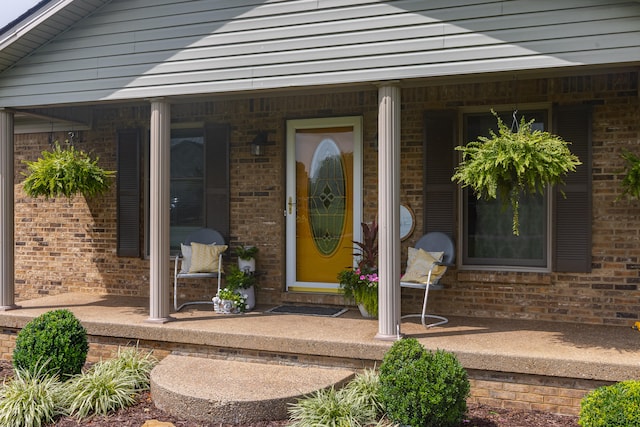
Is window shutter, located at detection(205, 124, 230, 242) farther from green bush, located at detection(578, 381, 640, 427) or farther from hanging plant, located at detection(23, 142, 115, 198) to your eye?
green bush, located at detection(578, 381, 640, 427)

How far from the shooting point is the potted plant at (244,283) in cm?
609

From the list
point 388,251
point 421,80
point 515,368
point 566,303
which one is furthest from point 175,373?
point 566,303

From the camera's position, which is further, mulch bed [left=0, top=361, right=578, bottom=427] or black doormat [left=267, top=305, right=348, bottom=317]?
black doormat [left=267, top=305, right=348, bottom=317]

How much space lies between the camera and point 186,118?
6.95 m

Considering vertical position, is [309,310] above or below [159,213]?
below

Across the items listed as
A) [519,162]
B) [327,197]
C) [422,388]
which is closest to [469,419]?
[422,388]

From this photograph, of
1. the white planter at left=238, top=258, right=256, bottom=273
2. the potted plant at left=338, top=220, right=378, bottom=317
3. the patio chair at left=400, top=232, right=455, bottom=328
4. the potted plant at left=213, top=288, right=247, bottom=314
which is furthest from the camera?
the white planter at left=238, top=258, right=256, bottom=273

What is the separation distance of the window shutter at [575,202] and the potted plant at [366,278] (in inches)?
69.9

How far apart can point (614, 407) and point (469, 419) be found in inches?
41.7

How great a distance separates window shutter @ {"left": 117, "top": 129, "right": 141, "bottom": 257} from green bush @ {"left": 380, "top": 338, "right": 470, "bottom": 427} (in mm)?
4378

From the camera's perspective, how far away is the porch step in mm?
3951

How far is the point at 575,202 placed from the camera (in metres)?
5.41

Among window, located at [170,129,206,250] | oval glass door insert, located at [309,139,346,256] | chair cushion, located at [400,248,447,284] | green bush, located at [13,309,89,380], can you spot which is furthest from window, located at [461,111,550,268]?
green bush, located at [13,309,89,380]

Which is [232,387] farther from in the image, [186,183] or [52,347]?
[186,183]
